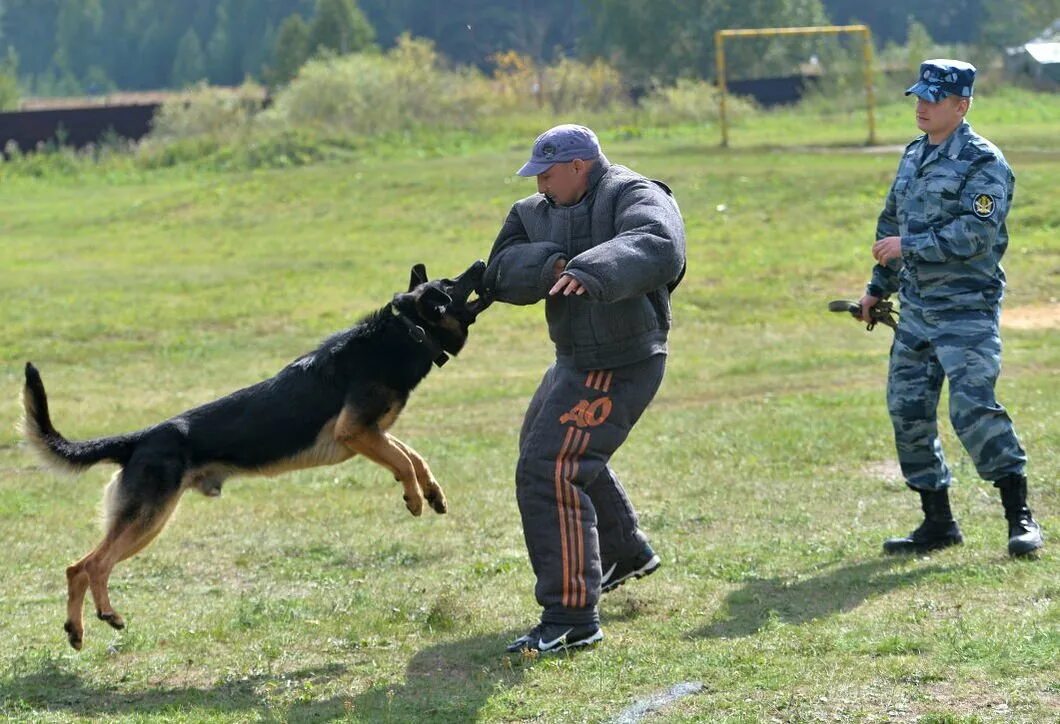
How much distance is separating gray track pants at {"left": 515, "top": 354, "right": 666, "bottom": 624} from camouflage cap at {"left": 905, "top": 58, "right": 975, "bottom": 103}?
5.61ft

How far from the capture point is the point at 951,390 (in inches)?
245

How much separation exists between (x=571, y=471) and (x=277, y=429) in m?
1.35

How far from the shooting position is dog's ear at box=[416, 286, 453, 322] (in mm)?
6172

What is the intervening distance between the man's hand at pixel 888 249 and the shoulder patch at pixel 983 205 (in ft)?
1.12

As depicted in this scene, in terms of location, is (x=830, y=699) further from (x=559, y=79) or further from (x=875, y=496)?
(x=559, y=79)

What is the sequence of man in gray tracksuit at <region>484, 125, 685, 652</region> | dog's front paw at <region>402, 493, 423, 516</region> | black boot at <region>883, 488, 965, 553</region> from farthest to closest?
black boot at <region>883, 488, 965, 553</region> < dog's front paw at <region>402, 493, 423, 516</region> < man in gray tracksuit at <region>484, 125, 685, 652</region>

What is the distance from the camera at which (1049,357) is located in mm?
13008

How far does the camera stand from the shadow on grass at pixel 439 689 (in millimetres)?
4812

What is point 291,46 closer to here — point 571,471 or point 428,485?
point 428,485

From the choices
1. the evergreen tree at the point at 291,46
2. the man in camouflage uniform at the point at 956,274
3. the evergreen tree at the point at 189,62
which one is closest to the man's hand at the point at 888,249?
the man in camouflage uniform at the point at 956,274

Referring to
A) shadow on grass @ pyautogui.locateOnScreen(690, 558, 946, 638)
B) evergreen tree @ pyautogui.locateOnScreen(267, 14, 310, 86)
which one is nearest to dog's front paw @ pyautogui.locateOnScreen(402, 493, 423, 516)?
shadow on grass @ pyautogui.locateOnScreen(690, 558, 946, 638)

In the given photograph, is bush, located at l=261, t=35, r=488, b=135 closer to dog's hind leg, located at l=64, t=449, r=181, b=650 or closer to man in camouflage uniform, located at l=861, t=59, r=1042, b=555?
man in camouflage uniform, located at l=861, t=59, r=1042, b=555

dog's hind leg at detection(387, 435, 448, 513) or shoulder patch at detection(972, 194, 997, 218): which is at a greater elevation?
shoulder patch at detection(972, 194, 997, 218)

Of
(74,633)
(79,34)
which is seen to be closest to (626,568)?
(74,633)
